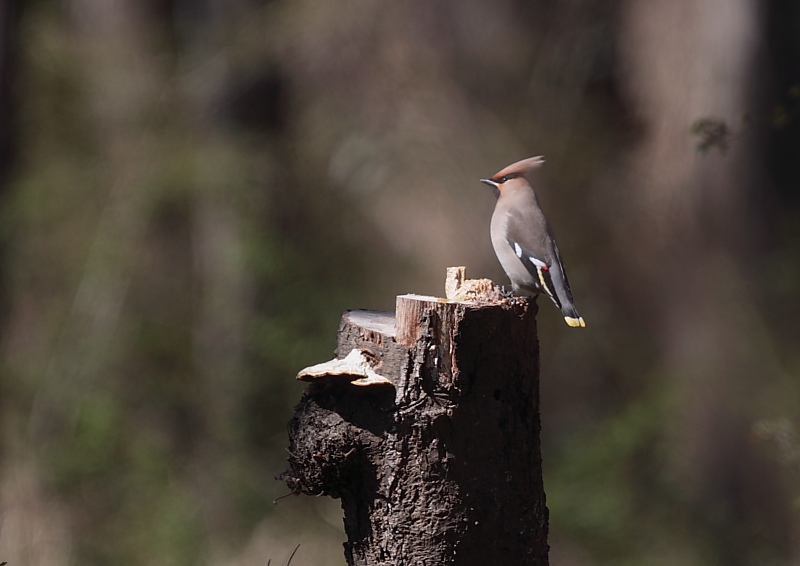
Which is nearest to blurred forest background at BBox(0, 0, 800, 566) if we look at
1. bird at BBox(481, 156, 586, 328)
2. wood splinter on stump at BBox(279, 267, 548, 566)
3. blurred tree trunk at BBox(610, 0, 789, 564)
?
blurred tree trunk at BBox(610, 0, 789, 564)

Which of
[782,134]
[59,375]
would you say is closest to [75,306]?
[59,375]

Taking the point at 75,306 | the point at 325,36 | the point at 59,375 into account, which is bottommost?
the point at 59,375

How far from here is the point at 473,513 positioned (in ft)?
7.23

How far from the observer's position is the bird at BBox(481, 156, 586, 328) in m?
3.02

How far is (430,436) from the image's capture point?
218 cm

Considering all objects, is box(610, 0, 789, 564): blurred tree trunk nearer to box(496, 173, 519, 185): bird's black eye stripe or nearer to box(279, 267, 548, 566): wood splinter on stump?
box(496, 173, 519, 185): bird's black eye stripe

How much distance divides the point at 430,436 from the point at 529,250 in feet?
3.31

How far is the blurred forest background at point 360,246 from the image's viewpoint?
5.64 meters

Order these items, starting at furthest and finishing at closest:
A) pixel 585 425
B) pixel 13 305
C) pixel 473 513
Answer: pixel 13 305 < pixel 585 425 < pixel 473 513

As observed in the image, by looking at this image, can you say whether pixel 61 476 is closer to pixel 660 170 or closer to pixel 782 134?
pixel 660 170

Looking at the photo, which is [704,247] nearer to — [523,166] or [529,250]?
[523,166]

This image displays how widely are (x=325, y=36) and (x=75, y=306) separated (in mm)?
2356

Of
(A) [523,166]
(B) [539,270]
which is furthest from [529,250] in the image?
(A) [523,166]

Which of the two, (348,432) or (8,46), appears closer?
(348,432)
